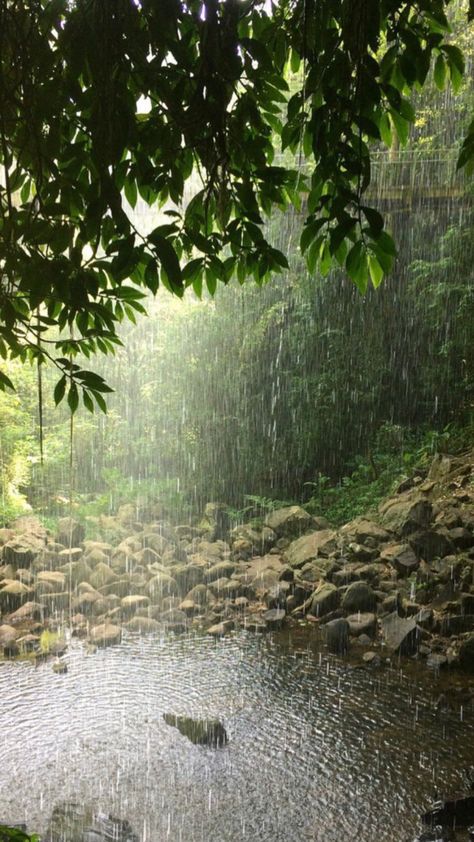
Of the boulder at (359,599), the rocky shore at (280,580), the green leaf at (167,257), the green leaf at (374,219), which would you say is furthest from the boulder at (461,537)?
the green leaf at (167,257)

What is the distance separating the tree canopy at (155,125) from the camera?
45.2 inches

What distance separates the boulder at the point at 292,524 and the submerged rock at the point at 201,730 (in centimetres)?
415

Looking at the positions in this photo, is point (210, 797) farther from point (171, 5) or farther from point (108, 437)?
point (108, 437)

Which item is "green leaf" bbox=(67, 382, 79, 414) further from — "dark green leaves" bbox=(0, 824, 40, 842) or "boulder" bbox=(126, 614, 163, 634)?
"boulder" bbox=(126, 614, 163, 634)

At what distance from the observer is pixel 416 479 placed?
829 cm

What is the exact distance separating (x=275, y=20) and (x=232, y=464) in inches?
353

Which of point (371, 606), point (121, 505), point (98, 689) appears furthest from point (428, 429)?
point (98, 689)

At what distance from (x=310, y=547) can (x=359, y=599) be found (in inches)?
58.3

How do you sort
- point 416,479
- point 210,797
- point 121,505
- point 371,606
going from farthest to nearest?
point 121,505
point 416,479
point 371,606
point 210,797

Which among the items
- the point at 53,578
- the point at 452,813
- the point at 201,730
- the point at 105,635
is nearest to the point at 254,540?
the point at 53,578

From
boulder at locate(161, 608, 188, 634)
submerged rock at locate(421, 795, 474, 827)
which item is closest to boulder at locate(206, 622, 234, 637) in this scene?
boulder at locate(161, 608, 188, 634)

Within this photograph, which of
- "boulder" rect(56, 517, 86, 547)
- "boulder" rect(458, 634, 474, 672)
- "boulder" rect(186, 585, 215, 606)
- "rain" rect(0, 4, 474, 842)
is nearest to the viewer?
"rain" rect(0, 4, 474, 842)

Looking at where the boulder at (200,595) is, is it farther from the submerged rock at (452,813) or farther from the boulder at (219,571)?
the submerged rock at (452,813)

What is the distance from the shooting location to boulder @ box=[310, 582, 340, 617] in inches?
235
